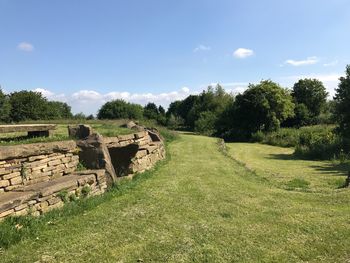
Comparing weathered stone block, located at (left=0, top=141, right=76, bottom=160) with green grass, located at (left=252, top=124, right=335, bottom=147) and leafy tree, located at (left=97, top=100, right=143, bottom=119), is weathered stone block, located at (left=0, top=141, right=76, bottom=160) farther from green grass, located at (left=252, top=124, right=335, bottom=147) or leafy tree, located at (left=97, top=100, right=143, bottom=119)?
leafy tree, located at (left=97, top=100, right=143, bottom=119)

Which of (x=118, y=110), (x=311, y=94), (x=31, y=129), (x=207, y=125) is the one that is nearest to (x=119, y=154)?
(x=31, y=129)

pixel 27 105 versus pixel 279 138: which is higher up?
pixel 27 105

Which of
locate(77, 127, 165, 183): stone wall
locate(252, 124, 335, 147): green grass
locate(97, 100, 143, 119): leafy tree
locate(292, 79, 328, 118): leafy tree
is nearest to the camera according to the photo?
locate(77, 127, 165, 183): stone wall

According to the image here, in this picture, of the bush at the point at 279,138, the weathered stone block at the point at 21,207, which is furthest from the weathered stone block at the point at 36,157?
the bush at the point at 279,138

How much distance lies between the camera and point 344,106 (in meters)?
27.9

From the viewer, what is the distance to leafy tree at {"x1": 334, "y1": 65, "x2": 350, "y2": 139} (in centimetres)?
2769

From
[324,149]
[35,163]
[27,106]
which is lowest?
[324,149]

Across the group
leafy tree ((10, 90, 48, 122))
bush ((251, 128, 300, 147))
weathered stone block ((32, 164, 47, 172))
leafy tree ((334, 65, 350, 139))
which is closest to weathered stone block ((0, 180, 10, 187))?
weathered stone block ((32, 164, 47, 172))

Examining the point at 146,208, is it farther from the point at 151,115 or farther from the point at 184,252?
the point at 151,115

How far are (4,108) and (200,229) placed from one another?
1563 inches

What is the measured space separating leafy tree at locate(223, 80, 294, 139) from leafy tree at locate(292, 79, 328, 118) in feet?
51.7

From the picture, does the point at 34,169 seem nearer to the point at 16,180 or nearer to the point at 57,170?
the point at 16,180

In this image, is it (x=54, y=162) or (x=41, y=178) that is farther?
(x=54, y=162)

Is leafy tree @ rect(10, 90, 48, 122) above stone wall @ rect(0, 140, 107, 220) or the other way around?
above
